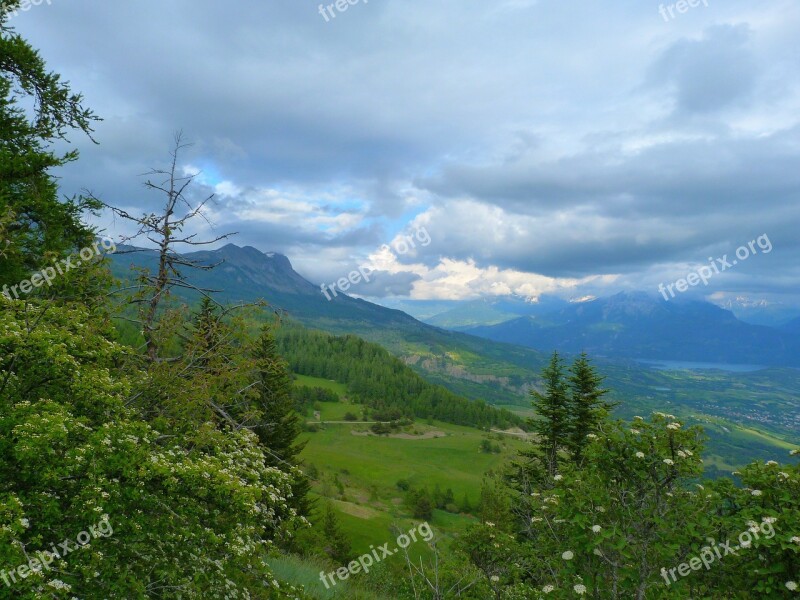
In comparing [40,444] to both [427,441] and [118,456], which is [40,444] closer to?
[118,456]

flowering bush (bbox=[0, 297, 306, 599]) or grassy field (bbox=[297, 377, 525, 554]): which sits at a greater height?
flowering bush (bbox=[0, 297, 306, 599])

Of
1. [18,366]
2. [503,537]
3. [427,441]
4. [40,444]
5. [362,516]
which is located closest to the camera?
[40,444]

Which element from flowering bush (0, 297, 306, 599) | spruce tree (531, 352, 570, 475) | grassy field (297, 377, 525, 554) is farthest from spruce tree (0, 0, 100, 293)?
grassy field (297, 377, 525, 554)

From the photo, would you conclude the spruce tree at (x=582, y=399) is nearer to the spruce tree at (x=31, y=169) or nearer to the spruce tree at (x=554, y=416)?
the spruce tree at (x=554, y=416)

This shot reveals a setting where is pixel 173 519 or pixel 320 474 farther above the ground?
pixel 173 519

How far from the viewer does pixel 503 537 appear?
1179 cm

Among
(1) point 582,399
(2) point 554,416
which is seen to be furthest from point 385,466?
(1) point 582,399

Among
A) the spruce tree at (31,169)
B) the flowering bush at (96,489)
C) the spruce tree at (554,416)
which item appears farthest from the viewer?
the spruce tree at (554,416)

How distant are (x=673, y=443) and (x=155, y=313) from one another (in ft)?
41.7

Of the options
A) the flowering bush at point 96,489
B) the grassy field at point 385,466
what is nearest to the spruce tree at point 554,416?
the flowering bush at point 96,489

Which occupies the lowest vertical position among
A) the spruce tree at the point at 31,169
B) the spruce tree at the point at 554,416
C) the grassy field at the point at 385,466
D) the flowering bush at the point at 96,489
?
the grassy field at the point at 385,466

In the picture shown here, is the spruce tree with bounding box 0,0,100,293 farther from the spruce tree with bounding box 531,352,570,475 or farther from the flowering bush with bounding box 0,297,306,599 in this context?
the spruce tree with bounding box 531,352,570,475

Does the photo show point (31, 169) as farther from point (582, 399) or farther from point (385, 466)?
point (385, 466)

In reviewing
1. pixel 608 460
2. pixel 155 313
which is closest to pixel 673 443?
pixel 608 460
